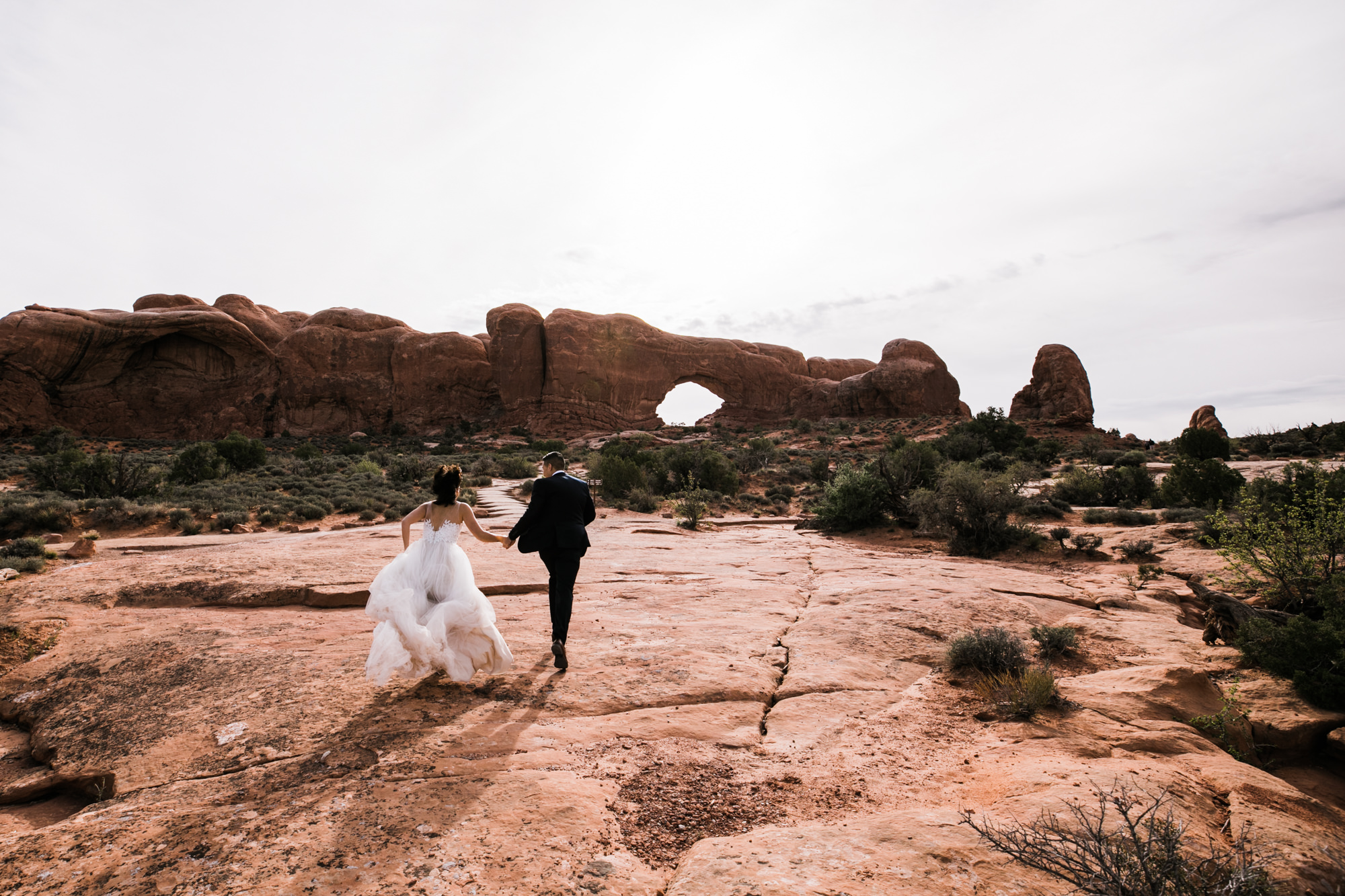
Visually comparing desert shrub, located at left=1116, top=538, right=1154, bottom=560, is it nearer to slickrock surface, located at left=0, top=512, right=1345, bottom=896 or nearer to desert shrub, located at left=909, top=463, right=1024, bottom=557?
desert shrub, located at left=909, top=463, right=1024, bottom=557

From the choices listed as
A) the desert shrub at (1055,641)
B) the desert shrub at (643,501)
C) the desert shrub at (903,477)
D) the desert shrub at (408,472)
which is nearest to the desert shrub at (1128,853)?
the desert shrub at (1055,641)

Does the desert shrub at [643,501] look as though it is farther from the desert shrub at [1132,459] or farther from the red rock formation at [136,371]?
the red rock formation at [136,371]

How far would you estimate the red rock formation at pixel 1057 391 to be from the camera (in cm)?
3189

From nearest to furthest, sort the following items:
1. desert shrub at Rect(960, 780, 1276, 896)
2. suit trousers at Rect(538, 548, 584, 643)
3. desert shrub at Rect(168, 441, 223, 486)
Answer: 1. desert shrub at Rect(960, 780, 1276, 896)
2. suit trousers at Rect(538, 548, 584, 643)
3. desert shrub at Rect(168, 441, 223, 486)

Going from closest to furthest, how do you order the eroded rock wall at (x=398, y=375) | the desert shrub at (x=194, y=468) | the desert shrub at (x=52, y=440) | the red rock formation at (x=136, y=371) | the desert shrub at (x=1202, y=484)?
the desert shrub at (x=1202, y=484) → the desert shrub at (x=194, y=468) → the desert shrub at (x=52, y=440) → the red rock formation at (x=136, y=371) → the eroded rock wall at (x=398, y=375)

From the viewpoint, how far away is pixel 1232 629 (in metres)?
5.36

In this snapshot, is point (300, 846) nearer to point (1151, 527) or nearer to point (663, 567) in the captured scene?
point (663, 567)

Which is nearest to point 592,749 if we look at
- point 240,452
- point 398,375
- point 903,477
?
point 903,477

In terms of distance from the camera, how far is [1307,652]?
14.2 ft

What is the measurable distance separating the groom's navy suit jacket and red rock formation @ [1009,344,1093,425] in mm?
34072

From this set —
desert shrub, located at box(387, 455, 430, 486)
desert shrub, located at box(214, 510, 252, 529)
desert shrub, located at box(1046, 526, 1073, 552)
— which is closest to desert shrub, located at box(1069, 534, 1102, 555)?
desert shrub, located at box(1046, 526, 1073, 552)

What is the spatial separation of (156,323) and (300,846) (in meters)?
49.0

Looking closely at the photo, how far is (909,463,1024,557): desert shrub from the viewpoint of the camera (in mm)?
10680

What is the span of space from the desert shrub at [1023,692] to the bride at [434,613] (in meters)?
3.25
